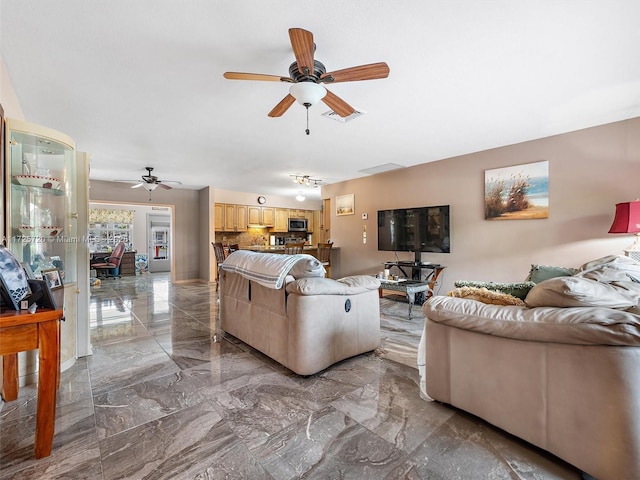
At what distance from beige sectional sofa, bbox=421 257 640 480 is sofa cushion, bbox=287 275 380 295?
0.78 meters

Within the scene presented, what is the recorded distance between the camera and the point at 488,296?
5.89 feet

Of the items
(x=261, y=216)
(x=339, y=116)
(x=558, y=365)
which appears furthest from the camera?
(x=261, y=216)

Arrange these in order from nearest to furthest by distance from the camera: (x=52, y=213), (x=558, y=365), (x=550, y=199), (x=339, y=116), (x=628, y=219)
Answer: (x=558, y=365), (x=52, y=213), (x=628, y=219), (x=339, y=116), (x=550, y=199)

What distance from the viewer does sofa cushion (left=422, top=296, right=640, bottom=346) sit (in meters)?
1.22

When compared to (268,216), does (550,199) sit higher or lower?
lower

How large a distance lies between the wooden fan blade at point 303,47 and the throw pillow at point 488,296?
1835 millimetres

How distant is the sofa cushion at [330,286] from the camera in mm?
2213

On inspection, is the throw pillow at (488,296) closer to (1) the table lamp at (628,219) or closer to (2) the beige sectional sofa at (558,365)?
(2) the beige sectional sofa at (558,365)

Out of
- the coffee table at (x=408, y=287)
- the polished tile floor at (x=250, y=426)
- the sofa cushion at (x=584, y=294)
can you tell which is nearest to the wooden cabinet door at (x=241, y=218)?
the coffee table at (x=408, y=287)

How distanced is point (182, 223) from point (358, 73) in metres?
7.14

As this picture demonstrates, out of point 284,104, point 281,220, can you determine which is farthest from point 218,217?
point 284,104

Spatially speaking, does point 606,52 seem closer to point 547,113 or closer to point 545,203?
point 547,113

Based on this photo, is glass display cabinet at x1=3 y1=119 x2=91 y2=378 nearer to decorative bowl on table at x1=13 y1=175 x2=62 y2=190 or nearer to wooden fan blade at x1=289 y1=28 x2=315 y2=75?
decorative bowl on table at x1=13 y1=175 x2=62 y2=190

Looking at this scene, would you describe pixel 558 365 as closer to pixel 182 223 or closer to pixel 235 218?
pixel 235 218
